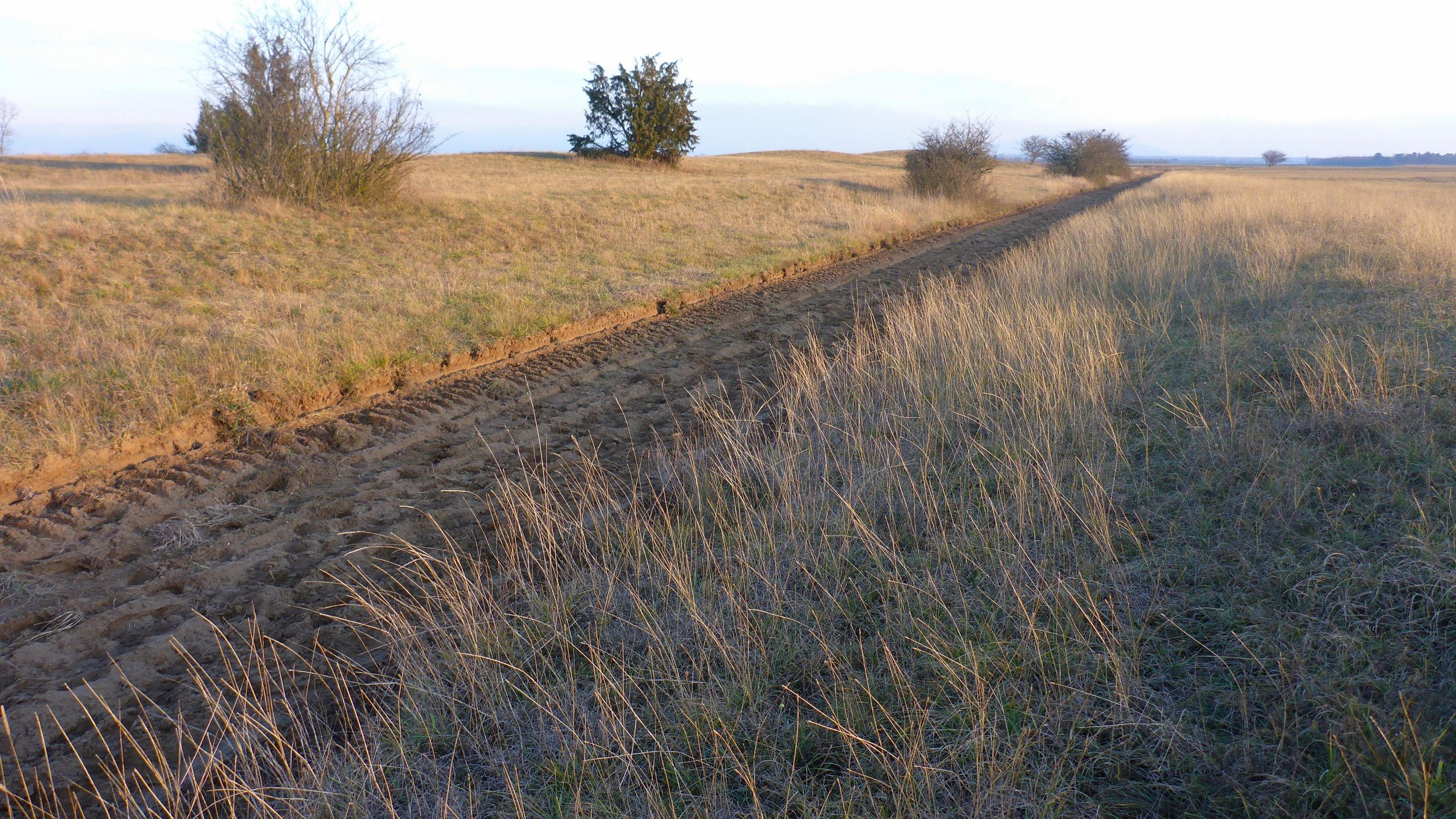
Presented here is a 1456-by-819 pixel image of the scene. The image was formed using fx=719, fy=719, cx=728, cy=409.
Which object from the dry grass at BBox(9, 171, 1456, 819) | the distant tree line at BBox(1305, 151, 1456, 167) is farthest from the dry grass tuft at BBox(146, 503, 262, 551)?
the distant tree line at BBox(1305, 151, 1456, 167)

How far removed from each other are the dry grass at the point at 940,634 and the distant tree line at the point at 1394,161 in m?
139

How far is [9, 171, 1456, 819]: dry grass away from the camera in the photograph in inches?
87.0

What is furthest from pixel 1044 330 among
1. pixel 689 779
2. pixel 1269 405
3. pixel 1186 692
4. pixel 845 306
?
pixel 689 779

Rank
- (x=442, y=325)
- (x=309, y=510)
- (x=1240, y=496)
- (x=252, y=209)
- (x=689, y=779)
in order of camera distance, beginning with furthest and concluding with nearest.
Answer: (x=252, y=209)
(x=442, y=325)
(x=309, y=510)
(x=1240, y=496)
(x=689, y=779)

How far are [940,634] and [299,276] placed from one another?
964cm

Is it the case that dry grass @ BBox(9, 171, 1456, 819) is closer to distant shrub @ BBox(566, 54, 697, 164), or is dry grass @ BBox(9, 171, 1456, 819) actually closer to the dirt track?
the dirt track

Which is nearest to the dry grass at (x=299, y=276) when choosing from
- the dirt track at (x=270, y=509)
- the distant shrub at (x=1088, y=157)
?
the dirt track at (x=270, y=509)

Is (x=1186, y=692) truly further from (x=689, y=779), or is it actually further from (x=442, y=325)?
(x=442, y=325)

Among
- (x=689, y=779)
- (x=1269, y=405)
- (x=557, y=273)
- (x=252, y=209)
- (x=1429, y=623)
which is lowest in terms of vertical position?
(x=689, y=779)

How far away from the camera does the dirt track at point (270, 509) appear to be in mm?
3020

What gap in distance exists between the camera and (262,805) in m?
2.13

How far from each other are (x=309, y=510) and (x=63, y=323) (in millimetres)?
4811

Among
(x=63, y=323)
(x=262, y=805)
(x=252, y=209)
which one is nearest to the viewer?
(x=262, y=805)

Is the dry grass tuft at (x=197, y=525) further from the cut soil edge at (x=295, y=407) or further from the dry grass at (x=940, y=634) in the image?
the dry grass at (x=940, y=634)
